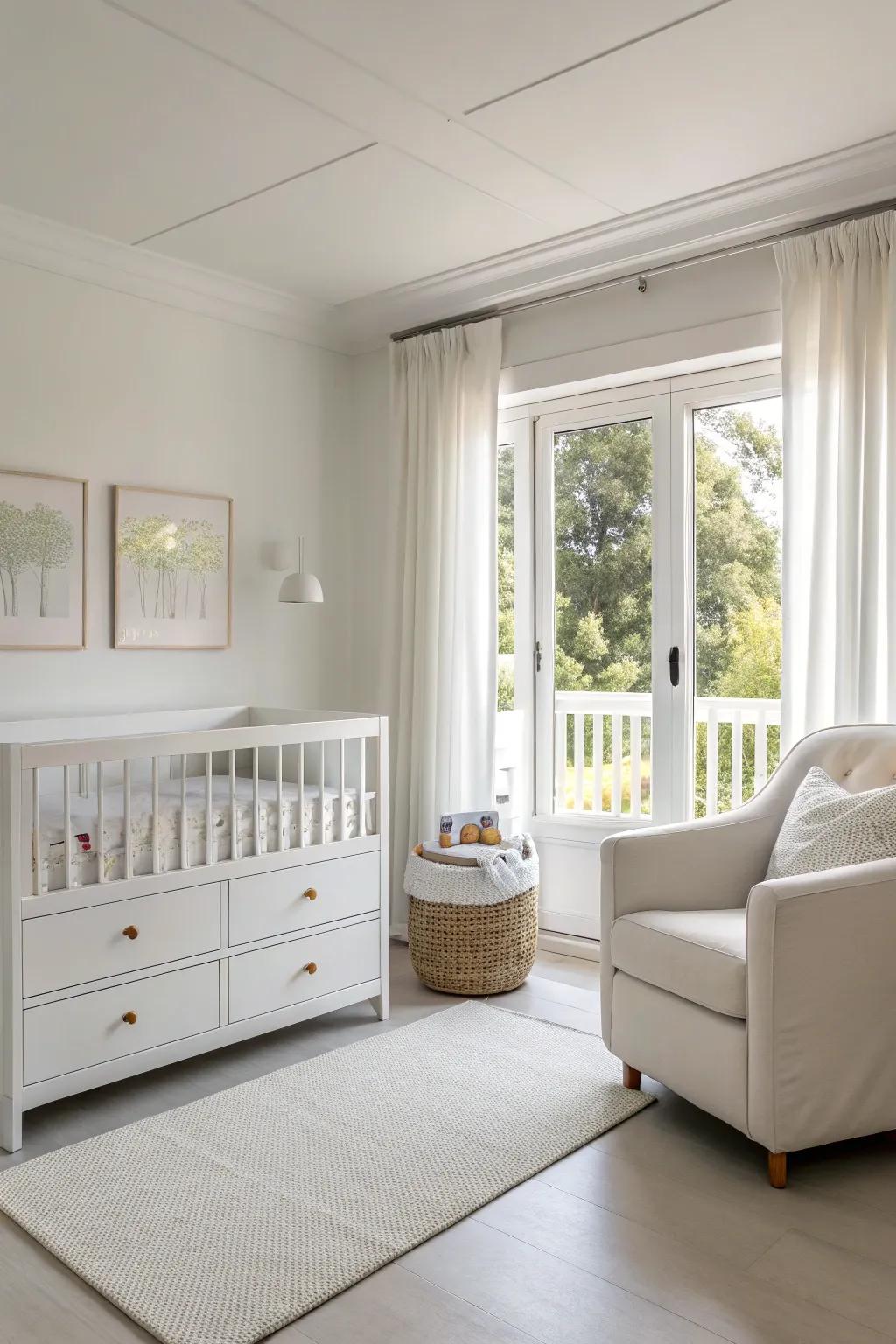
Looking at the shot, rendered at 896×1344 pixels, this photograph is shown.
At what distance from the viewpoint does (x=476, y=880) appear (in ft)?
11.0

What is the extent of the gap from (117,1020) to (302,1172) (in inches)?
25.5

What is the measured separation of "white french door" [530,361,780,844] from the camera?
3527 millimetres

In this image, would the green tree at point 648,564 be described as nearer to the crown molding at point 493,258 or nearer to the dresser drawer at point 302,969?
the crown molding at point 493,258

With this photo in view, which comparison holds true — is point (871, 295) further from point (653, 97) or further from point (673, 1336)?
point (673, 1336)

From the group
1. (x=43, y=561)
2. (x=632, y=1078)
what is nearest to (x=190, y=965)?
(x=632, y=1078)

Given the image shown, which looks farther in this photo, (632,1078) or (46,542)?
(46,542)

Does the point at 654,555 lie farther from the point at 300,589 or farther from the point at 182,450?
the point at 182,450

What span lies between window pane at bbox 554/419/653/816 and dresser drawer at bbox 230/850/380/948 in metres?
1.10

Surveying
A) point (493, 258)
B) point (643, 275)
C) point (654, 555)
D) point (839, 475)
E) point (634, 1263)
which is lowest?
point (634, 1263)

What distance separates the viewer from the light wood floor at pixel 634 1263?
1708mm

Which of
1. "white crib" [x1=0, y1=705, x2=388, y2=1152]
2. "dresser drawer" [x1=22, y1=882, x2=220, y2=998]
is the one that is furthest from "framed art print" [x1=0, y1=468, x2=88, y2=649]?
"dresser drawer" [x1=22, y1=882, x2=220, y2=998]

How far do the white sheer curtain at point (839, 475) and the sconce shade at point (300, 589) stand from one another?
1.73 meters

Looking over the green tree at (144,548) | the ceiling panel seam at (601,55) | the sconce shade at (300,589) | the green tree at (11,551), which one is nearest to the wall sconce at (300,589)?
the sconce shade at (300,589)

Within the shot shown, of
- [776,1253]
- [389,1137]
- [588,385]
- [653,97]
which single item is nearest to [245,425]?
[588,385]
